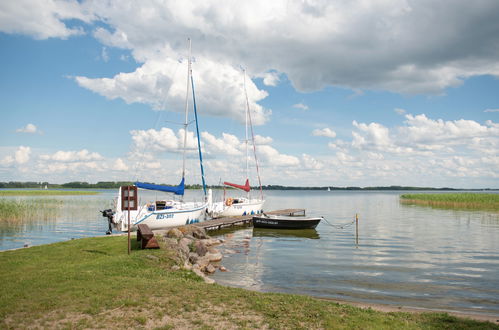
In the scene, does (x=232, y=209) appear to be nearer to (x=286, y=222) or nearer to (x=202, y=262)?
(x=286, y=222)

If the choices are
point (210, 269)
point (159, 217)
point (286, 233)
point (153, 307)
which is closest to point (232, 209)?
point (286, 233)

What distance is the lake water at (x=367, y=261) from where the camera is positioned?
15562 millimetres

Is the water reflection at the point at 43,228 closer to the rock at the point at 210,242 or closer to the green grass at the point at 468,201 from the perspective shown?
the rock at the point at 210,242

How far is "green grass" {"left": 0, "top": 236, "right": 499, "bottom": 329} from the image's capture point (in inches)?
346

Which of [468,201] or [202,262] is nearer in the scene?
[202,262]

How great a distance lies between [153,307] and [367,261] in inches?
638

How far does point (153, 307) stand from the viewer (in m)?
9.70

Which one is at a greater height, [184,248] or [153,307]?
[153,307]

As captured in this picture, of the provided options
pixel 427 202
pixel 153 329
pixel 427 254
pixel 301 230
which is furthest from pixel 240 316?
pixel 427 202

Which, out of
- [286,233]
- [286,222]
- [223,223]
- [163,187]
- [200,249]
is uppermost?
[163,187]

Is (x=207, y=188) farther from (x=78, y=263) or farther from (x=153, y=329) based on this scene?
(x=153, y=329)

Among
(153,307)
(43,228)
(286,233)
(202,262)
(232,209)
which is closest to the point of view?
(153,307)

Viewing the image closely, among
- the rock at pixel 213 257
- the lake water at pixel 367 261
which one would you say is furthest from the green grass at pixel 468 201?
the rock at pixel 213 257

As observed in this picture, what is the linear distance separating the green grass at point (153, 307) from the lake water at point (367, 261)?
478cm
